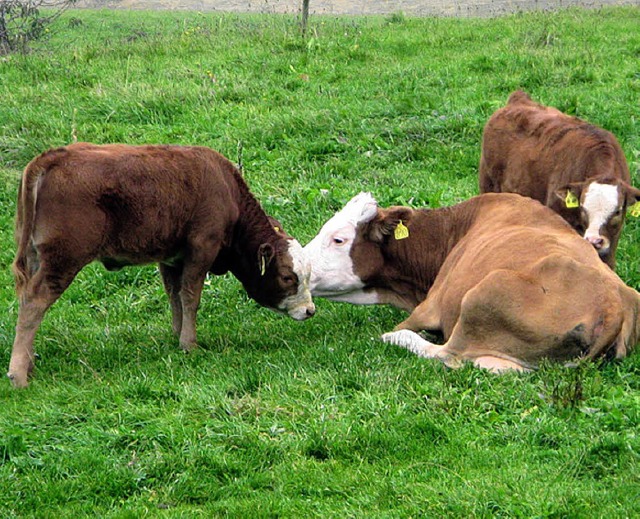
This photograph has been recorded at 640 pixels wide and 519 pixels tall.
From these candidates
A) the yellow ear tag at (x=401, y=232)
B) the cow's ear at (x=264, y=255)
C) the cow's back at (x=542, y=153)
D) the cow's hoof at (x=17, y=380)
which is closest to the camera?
the cow's hoof at (x=17, y=380)

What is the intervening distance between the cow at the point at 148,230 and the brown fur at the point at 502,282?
86 cm

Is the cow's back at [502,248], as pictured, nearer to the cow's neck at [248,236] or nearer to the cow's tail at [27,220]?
A: the cow's neck at [248,236]

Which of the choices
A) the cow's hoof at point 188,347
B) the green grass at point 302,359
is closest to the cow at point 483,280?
the green grass at point 302,359

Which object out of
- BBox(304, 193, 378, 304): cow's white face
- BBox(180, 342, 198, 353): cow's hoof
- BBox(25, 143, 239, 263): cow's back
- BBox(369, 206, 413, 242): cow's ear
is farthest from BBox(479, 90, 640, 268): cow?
BBox(180, 342, 198, 353): cow's hoof

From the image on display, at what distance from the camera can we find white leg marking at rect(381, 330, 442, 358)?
7.48 metres

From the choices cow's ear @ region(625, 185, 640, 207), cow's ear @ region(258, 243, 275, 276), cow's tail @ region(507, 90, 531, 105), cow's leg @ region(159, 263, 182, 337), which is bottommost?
cow's leg @ region(159, 263, 182, 337)

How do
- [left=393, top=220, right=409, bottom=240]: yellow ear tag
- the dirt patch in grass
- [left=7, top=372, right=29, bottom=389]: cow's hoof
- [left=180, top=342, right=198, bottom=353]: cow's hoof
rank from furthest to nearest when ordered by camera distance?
1. the dirt patch in grass
2. [left=393, top=220, right=409, bottom=240]: yellow ear tag
3. [left=180, top=342, right=198, bottom=353]: cow's hoof
4. [left=7, top=372, right=29, bottom=389]: cow's hoof

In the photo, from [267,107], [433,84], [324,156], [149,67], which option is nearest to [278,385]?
[324,156]

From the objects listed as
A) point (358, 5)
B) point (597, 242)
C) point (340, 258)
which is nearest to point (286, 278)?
point (340, 258)

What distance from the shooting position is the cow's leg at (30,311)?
24.0ft

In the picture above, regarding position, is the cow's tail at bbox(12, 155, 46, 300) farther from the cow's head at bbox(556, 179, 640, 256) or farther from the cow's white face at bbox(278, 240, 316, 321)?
the cow's head at bbox(556, 179, 640, 256)

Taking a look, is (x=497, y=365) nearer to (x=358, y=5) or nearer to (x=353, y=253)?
(x=353, y=253)

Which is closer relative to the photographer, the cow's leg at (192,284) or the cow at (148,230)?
the cow at (148,230)

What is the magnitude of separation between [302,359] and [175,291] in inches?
63.9
